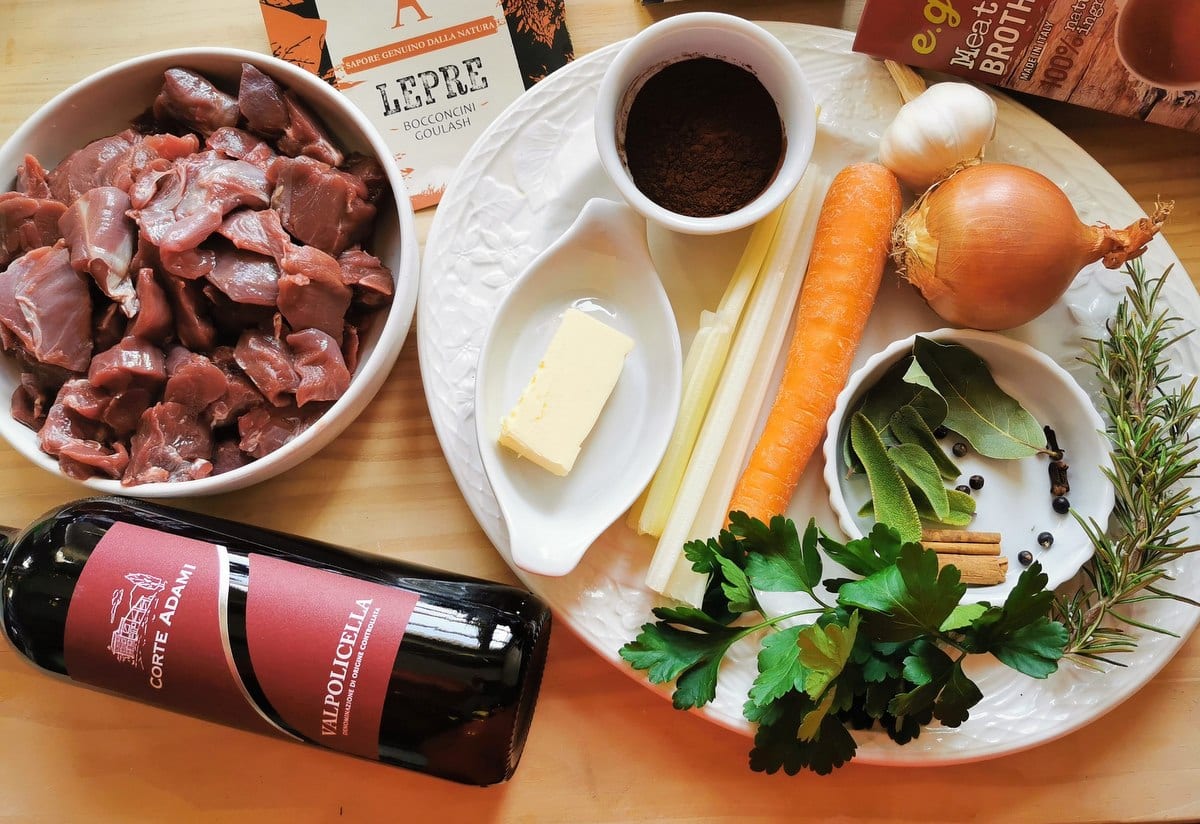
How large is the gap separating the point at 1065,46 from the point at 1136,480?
60 cm

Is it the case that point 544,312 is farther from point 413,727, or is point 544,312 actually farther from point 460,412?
point 413,727

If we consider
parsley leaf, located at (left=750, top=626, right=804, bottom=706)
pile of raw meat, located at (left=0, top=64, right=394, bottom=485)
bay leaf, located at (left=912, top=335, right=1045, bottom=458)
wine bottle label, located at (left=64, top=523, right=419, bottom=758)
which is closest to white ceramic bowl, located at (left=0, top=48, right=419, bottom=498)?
pile of raw meat, located at (left=0, top=64, right=394, bottom=485)

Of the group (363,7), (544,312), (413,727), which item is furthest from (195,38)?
(413,727)

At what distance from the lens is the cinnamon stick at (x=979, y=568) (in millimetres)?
1111

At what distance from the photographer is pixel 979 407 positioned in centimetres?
115

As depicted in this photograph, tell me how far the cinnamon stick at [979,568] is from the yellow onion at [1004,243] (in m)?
0.32

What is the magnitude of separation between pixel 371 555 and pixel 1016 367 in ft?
3.10

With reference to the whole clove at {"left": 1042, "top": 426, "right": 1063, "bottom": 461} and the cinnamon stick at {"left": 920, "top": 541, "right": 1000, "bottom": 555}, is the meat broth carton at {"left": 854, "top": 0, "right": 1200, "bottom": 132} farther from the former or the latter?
the cinnamon stick at {"left": 920, "top": 541, "right": 1000, "bottom": 555}

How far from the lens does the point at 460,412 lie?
46.3 inches

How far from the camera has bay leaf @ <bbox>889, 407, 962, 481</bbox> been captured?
114cm

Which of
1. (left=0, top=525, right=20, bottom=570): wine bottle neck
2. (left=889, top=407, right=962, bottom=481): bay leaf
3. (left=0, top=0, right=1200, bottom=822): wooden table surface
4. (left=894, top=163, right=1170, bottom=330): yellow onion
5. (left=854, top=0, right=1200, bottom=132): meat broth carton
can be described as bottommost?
(left=0, top=0, right=1200, bottom=822): wooden table surface

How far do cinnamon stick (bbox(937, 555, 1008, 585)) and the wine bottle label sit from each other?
72 cm

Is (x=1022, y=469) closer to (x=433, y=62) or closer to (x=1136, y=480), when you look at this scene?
(x=1136, y=480)

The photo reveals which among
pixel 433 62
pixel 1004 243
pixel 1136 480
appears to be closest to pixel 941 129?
pixel 1004 243
